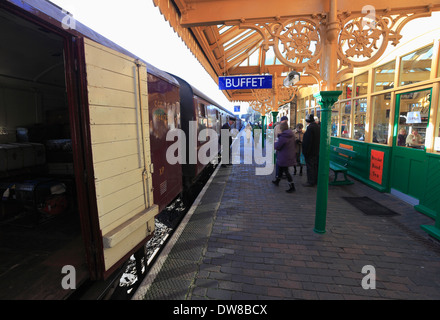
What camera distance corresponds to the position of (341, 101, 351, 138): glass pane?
736 cm

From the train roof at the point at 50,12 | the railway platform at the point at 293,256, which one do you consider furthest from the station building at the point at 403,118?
the train roof at the point at 50,12

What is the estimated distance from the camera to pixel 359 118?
22.0 feet

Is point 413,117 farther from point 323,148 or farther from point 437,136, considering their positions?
point 323,148

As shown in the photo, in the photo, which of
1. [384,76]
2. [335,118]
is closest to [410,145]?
[384,76]

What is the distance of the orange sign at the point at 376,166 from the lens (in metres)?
5.66

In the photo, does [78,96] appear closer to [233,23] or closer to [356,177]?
[233,23]

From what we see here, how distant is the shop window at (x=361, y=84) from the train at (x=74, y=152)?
5.50 m

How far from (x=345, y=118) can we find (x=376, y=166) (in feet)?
7.97

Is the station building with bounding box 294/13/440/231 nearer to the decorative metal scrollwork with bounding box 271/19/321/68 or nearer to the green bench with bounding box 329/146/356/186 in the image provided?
the green bench with bounding box 329/146/356/186

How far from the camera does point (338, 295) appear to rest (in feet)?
7.63

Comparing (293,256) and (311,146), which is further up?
(311,146)

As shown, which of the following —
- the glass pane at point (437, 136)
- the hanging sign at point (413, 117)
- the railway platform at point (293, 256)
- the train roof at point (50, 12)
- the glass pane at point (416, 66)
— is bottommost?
the railway platform at point (293, 256)

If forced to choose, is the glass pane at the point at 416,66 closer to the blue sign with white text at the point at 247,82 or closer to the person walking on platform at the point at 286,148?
the person walking on platform at the point at 286,148
